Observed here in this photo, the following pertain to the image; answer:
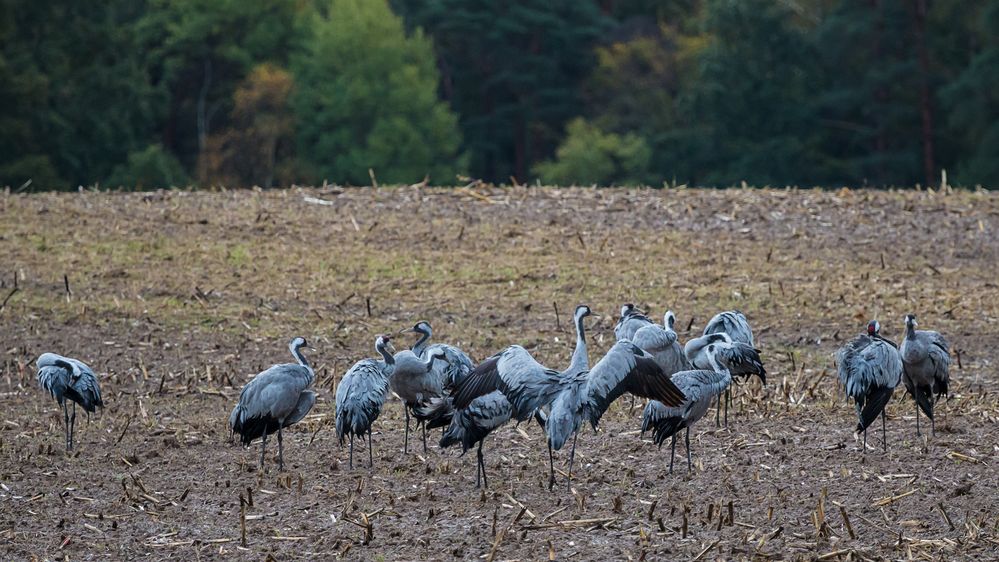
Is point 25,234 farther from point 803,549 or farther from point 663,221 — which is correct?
point 803,549

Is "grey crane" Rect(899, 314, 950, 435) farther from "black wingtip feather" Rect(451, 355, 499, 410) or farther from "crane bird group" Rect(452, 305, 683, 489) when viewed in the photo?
"black wingtip feather" Rect(451, 355, 499, 410)

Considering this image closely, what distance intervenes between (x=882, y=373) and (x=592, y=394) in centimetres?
247

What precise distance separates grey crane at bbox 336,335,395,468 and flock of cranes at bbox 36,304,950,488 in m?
0.01

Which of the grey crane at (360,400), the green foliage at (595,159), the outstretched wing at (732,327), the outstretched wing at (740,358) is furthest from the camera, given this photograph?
the green foliage at (595,159)

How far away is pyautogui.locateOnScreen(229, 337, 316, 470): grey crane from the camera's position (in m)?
12.3

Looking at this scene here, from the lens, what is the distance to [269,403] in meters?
12.3

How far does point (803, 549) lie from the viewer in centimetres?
1005

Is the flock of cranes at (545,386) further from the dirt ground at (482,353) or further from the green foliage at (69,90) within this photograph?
the green foliage at (69,90)

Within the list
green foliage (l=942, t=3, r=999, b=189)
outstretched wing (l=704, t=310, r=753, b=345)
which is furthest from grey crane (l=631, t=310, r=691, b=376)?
green foliage (l=942, t=3, r=999, b=189)

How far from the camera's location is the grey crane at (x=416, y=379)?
12.7 m

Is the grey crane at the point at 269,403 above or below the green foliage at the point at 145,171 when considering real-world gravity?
below

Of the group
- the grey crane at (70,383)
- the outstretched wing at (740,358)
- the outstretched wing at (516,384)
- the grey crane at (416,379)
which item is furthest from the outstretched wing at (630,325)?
the grey crane at (70,383)

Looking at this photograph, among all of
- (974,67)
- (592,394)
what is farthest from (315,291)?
(974,67)

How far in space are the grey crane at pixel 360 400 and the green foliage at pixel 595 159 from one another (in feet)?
120
